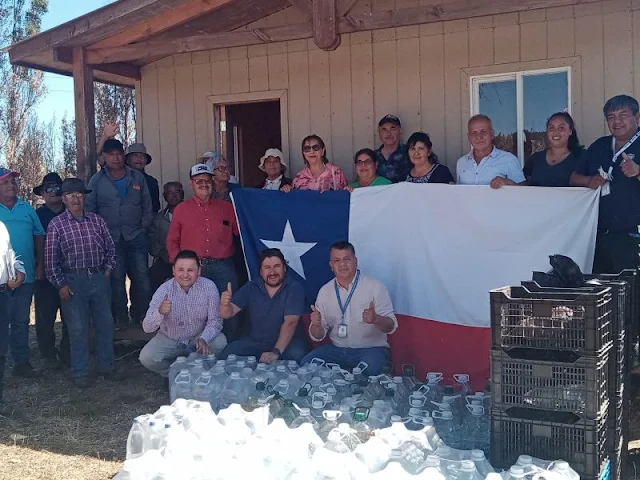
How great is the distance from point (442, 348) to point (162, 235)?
3.22 metres

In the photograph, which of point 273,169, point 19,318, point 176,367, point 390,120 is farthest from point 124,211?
point 390,120

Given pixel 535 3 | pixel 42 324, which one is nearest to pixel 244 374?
pixel 42 324

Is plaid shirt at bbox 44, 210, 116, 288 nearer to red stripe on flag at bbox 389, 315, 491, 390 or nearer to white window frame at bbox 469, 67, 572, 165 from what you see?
red stripe on flag at bbox 389, 315, 491, 390

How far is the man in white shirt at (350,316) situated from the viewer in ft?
18.0

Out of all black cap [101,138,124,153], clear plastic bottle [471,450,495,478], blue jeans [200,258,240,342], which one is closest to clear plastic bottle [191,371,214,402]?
blue jeans [200,258,240,342]

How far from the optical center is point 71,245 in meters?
6.14

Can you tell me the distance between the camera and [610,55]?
6.30 m

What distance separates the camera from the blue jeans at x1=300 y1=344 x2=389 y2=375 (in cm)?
536

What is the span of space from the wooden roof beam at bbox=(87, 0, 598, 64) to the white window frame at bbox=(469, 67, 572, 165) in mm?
1013

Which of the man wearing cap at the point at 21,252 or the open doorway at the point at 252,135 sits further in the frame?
the open doorway at the point at 252,135

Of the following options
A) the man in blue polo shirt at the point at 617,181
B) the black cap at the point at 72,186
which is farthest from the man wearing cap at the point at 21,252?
the man in blue polo shirt at the point at 617,181

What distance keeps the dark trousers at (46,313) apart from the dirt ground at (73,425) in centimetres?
44

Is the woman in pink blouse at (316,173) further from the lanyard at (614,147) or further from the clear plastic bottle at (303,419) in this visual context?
the clear plastic bottle at (303,419)

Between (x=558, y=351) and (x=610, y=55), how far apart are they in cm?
395
